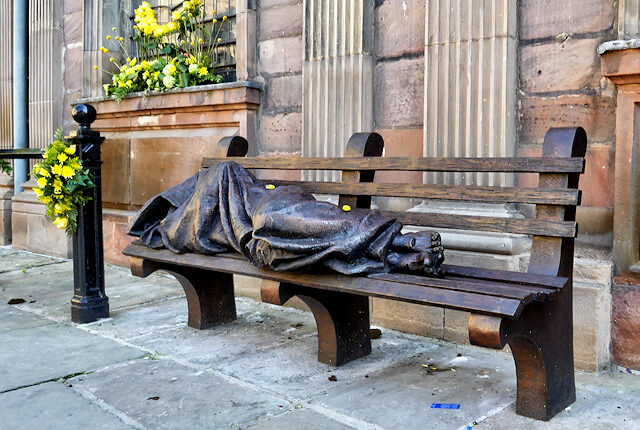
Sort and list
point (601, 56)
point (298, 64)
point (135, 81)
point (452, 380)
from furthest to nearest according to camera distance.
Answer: point (135, 81) < point (298, 64) < point (601, 56) < point (452, 380)

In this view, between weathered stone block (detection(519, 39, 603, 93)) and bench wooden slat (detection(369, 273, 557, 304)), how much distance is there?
1508 mm

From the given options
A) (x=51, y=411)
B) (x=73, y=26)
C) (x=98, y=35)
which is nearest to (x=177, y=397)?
(x=51, y=411)

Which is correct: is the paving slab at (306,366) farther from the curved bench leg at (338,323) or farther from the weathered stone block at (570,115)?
the weathered stone block at (570,115)

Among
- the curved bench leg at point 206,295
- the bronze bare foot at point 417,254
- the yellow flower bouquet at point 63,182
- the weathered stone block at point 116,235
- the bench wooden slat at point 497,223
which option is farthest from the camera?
the weathered stone block at point 116,235

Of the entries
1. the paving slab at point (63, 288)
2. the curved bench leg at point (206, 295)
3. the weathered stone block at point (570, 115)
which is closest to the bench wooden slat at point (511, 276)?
the weathered stone block at point (570, 115)

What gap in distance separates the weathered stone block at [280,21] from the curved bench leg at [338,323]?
99.8 inches

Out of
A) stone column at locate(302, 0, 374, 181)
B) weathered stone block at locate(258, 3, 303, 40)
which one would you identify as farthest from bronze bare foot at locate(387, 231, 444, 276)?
weathered stone block at locate(258, 3, 303, 40)

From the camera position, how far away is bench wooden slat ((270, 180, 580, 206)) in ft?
9.16

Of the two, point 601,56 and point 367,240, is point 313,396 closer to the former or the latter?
point 367,240

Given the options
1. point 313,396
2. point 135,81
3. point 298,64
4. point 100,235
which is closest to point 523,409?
point 313,396

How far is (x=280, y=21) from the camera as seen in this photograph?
527cm

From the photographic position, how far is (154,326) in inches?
167

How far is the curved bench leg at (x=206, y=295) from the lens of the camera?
405 centimetres

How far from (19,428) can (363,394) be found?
146cm
